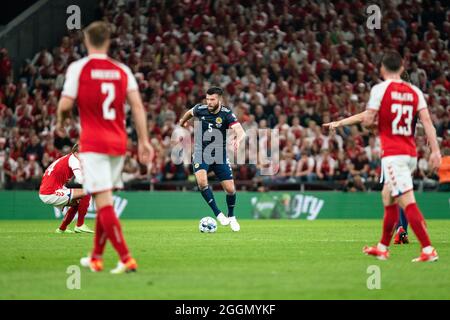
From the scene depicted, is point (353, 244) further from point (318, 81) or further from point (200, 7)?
point (200, 7)

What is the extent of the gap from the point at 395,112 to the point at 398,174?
0.74 metres

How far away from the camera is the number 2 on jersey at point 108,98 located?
30.8 feet

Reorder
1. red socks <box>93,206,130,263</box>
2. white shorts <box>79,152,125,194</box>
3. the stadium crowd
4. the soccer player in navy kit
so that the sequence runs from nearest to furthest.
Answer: red socks <box>93,206,130,263</box>, white shorts <box>79,152,125,194</box>, the soccer player in navy kit, the stadium crowd

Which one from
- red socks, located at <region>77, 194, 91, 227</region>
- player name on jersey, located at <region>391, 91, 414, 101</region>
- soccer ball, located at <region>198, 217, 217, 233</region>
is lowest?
soccer ball, located at <region>198, 217, 217, 233</region>

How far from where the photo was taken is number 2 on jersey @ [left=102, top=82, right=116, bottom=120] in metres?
9.37

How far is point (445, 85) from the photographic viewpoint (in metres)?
29.2

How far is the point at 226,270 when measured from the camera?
397 inches

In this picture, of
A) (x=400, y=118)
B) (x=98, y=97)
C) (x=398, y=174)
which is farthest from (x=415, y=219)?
(x=98, y=97)

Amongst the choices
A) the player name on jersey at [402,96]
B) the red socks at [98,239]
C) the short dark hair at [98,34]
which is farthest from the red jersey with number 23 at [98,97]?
the player name on jersey at [402,96]

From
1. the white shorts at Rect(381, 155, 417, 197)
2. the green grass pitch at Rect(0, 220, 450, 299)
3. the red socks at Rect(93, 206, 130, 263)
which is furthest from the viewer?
the white shorts at Rect(381, 155, 417, 197)

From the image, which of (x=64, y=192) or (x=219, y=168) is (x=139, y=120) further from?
(x=219, y=168)

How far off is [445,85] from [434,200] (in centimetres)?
485

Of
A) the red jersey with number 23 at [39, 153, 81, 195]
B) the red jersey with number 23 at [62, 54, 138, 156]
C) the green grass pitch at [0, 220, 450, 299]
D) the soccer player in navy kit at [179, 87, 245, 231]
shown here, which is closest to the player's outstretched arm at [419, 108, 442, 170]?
the green grass pitch at [0, 220, 450, 299]

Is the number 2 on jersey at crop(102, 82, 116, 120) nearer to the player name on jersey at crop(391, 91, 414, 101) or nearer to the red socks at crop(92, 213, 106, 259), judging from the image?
the red socks at crop(92, 213, 106, 259)
